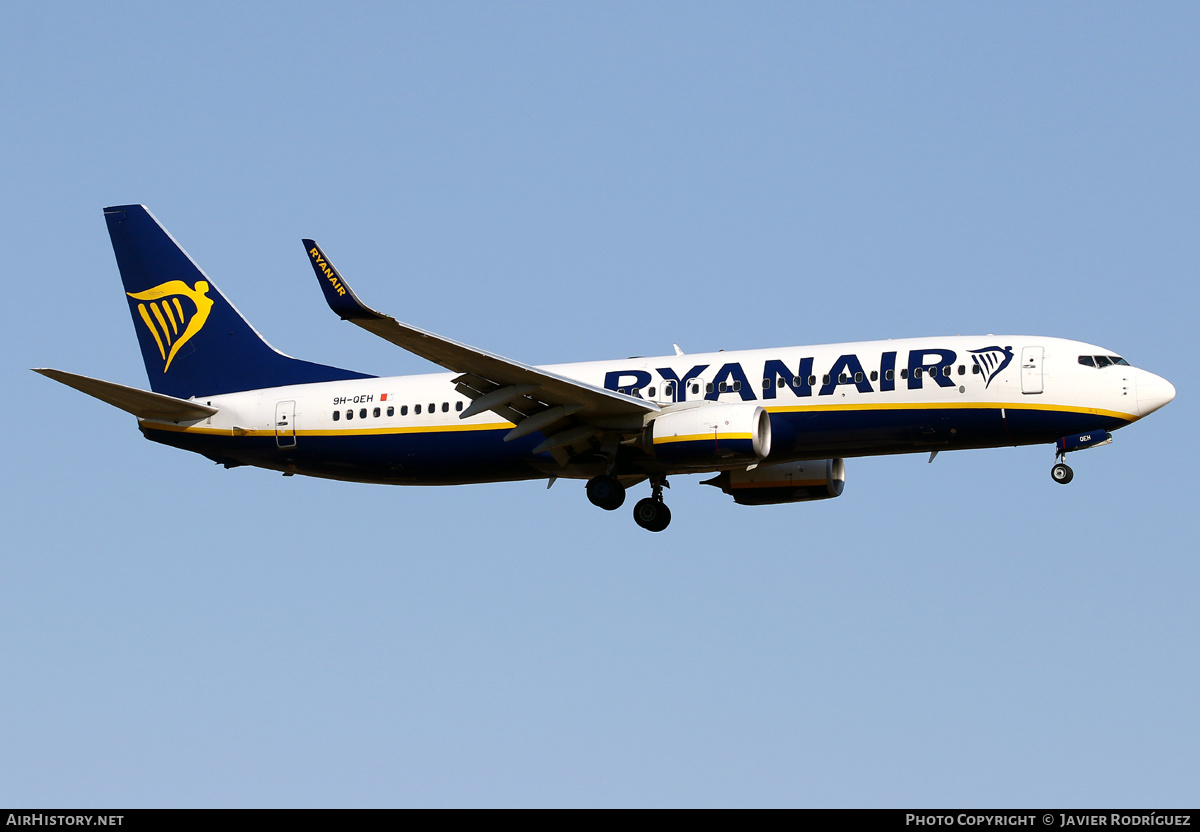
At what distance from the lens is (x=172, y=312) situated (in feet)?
145

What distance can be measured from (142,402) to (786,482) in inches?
672

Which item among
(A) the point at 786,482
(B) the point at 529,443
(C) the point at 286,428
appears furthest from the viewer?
(A) the point at 786,482

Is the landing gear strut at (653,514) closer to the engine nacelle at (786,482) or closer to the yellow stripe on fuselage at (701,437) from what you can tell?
the engine nacelle at (786,482)

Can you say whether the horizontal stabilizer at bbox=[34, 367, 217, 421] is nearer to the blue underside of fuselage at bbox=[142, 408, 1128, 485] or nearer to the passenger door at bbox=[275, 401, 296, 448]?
the blue underside of fuselage at bbox=[142, 408, 1128, 485]

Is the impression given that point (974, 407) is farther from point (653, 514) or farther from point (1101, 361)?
point (653, 514)

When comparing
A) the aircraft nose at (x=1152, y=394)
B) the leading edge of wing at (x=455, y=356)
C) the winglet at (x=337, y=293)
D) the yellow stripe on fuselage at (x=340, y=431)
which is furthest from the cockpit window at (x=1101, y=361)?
the winglet at (x=337, y=293)

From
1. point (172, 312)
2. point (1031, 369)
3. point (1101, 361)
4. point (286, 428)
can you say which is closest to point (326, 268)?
point (286, 428)

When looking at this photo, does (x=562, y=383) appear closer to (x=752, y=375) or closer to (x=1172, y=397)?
(x=752, y=375)

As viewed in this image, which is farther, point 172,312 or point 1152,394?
point 172,312

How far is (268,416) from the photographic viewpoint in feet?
135

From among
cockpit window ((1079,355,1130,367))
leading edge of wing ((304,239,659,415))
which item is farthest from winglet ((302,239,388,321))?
cockpit window ((1079,355,1130,367))

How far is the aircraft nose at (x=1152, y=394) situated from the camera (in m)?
35.6

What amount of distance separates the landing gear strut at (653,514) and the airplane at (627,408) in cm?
4
